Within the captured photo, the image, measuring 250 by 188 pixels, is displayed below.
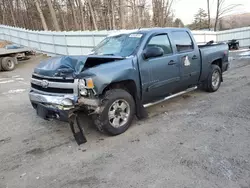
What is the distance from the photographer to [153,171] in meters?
3.20

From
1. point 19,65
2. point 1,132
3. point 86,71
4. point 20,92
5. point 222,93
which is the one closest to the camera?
point 86,71

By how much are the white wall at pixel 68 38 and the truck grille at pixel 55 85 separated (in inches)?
331

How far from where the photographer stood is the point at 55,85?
4156 mm

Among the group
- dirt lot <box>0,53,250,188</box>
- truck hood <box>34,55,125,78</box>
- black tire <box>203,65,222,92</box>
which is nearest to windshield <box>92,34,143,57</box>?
truck hood <box>34,55,125,78</box>

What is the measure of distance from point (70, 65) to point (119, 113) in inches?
47.0

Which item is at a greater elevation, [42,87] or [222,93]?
[42,87]

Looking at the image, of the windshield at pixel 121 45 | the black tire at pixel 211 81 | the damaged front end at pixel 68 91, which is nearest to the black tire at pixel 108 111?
the damaged front end at pixel 68 91

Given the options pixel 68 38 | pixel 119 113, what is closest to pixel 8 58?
pixel 68 38

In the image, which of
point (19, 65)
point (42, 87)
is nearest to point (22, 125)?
point (42, 87)

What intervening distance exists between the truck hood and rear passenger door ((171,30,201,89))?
164cm

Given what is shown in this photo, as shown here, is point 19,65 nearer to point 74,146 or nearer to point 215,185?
point 74,146

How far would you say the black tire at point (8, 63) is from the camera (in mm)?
13812

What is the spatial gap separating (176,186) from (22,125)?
3638mm

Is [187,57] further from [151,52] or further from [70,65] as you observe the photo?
[70,65]
